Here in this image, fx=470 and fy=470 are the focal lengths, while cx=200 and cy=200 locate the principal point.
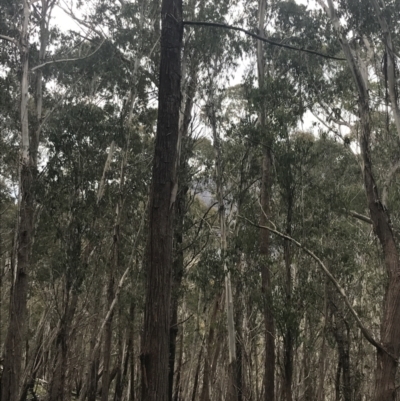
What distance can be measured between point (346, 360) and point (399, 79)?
6.19 m

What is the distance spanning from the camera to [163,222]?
128 inches

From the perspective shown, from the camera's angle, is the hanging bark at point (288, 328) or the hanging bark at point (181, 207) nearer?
the hanging bark at point (288, 328)

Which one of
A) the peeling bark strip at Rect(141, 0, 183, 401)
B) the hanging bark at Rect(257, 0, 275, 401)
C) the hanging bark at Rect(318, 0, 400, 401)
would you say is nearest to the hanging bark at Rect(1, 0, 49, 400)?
the hanging bark at Rect(257, 0, 275, 401)

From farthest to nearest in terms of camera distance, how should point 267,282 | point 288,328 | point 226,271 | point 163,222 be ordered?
point 267,282 < point 226,271 < point 288,328 < point 163,222

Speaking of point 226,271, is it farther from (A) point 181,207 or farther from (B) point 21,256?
(B) point 21,256

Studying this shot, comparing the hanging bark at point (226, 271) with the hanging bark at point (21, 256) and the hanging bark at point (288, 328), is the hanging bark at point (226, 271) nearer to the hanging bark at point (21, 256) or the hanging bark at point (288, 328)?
the hanging bark at point (288, 328)

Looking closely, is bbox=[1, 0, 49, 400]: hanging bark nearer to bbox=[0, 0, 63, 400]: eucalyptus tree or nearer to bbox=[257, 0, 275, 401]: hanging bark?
bbox=[0, 0, 63, 400]: eucalyptus tree

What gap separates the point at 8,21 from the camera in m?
11.7

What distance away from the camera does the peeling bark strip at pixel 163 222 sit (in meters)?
2.95

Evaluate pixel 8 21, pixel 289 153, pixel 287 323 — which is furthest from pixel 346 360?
pixel 8 21

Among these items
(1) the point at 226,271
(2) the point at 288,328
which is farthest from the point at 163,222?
(1) the point at 226,271

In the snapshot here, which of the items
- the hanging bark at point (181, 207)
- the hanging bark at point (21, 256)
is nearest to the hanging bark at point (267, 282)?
the hanging bark at point (181, 207)

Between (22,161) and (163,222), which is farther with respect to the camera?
(22,161)

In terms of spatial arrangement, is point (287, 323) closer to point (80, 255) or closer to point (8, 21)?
point (80, 255)
